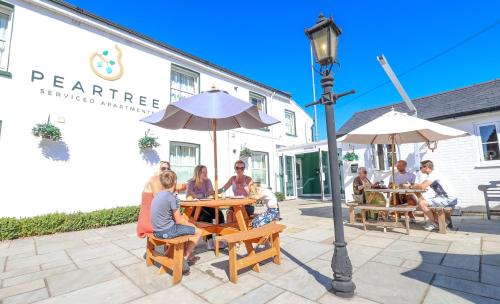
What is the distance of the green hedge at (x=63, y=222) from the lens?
500 centimetres

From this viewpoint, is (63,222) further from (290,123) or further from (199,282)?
(290,123)

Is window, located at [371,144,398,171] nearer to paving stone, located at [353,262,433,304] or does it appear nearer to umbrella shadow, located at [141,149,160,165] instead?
paving stone, located at [353,262,433,304]

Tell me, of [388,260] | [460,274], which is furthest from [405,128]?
[460,274]

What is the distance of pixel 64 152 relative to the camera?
617 cm

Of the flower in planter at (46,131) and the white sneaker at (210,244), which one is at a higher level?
the flower in planter at (46,131)

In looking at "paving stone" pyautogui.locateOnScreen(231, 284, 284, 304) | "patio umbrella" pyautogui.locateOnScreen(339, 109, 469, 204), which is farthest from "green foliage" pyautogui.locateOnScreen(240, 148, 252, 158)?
"paving stone" pyautogui.locateOnScreen(231, 284, 284, 304)

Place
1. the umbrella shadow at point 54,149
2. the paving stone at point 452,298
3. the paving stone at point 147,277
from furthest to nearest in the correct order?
1. the umbrella shadow at point 54,149
2. the paving stone at point 147,277
3. the paving stone at point 452,298

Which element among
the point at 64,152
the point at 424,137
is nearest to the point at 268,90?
the point at 424,137

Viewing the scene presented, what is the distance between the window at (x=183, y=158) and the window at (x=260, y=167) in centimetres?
287

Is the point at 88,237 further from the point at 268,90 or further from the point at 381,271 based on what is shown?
the point at 268,90

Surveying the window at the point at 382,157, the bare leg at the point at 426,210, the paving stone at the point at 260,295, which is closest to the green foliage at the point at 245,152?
the window at the point at 382,157

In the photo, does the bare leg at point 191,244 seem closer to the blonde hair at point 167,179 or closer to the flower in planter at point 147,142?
the blonde hair at point 167,179

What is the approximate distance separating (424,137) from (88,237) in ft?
25.0

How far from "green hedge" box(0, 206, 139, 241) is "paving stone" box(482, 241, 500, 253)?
726 cm
